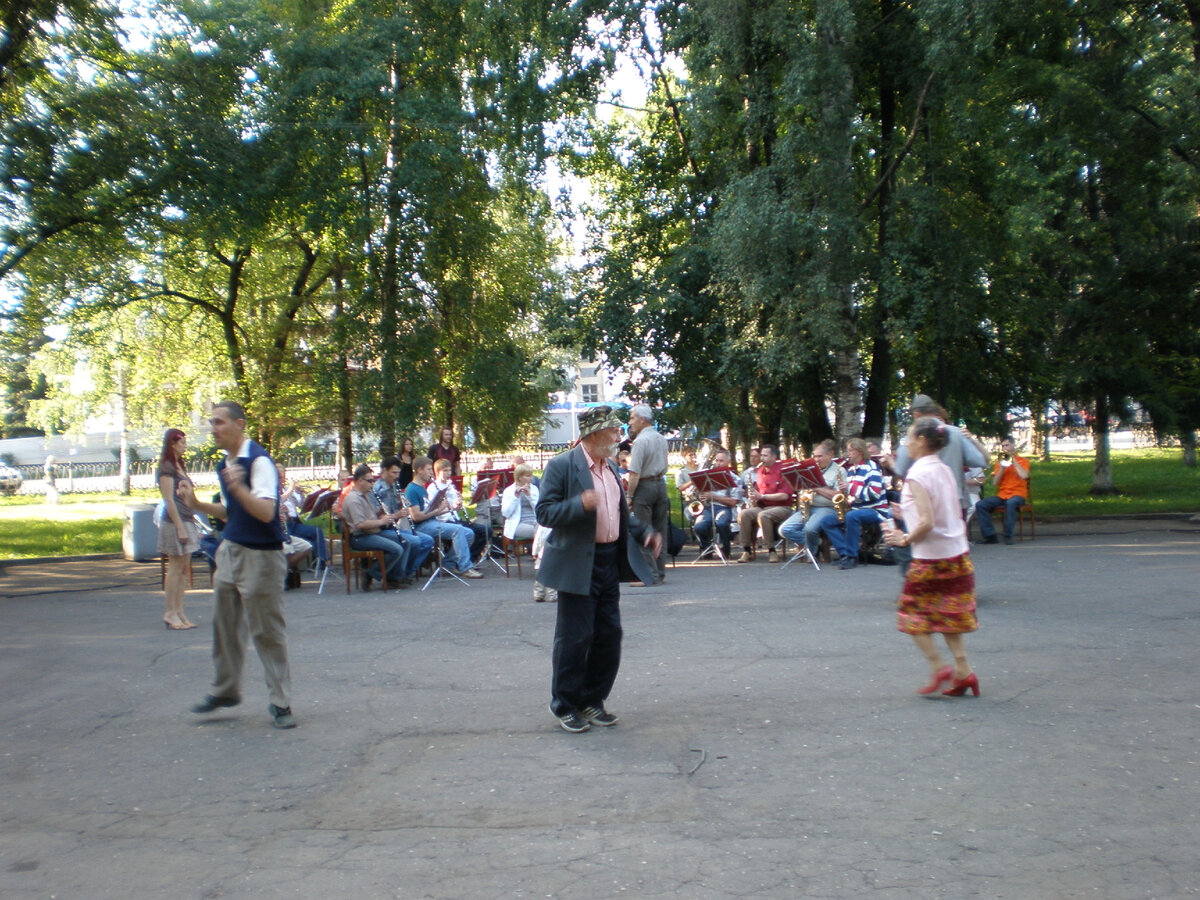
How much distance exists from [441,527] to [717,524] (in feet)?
13.9

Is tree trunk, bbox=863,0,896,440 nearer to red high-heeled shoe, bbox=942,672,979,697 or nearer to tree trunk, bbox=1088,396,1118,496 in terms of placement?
tree trunk, bbox=1088,396,1118,496

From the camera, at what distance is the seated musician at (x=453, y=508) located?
587 inches

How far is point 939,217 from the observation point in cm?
1733

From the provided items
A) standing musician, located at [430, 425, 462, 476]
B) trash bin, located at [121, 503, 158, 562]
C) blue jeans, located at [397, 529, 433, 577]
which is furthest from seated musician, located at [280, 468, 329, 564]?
trash bin, located at [121, 503, 158, 562]

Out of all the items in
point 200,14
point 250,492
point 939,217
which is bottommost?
point 250,492

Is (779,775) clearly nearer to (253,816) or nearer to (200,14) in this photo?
(253,816)

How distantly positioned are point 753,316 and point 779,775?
1355 cm

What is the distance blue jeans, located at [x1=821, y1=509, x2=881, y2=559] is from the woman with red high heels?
712cm

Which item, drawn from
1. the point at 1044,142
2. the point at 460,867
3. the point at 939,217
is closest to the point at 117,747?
the point at 460,867

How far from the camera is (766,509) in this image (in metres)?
15.7

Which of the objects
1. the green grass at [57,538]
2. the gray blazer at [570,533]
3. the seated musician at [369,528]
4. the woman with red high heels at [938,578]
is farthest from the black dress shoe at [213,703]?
the green grass at [57,538]

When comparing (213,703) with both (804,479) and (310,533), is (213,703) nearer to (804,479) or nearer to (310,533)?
(310,533)

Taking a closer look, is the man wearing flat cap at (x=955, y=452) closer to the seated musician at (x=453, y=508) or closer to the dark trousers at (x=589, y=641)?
the dark trousers at (x=589, y=641)

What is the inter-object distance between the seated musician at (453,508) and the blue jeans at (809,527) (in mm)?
4443
